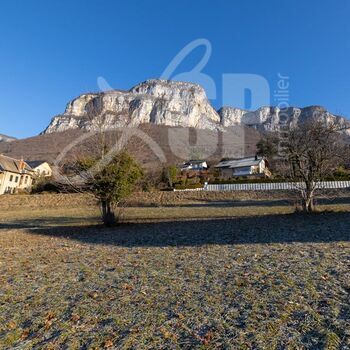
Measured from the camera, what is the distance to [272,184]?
27.0m

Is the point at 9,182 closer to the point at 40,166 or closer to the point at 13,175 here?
the point at 13,175

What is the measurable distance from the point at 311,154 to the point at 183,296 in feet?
35.3

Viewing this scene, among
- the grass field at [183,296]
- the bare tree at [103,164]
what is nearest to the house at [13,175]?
the bare tree at [103,164]

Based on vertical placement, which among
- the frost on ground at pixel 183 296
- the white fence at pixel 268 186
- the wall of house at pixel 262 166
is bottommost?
the frost on ground at pixel 183 296

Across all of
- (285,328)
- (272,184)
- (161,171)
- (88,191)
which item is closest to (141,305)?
(285,328)

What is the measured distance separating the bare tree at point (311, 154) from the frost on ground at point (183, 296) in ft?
18.8

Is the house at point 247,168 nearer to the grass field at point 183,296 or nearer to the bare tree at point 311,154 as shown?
the bare tree at point 311,154

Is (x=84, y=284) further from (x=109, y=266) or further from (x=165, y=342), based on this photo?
(x=165, y=342)

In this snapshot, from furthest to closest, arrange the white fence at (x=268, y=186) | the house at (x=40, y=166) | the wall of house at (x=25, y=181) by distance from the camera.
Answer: the house at (x=40, y=166) < the wall of house at (x=25, y=181) < the white fence at (x=268, y=186)

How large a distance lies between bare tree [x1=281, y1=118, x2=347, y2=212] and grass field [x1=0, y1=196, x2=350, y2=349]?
5433 millimetres

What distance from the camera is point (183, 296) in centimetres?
365

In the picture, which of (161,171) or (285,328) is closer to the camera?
(285,328)

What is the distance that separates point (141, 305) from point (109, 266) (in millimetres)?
2191

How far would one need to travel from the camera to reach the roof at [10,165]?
40.4 metres
